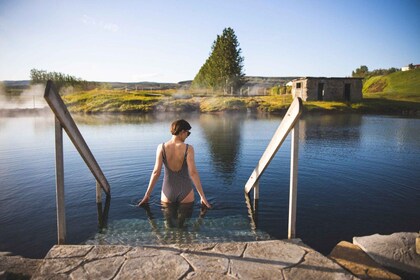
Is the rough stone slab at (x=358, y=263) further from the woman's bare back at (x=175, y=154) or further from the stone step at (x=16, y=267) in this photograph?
the stone step at (x=16, y=267)

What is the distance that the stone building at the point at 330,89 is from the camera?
5031cm

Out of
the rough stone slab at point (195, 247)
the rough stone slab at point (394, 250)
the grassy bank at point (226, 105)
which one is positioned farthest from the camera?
the grassy bank at point (226, 105)

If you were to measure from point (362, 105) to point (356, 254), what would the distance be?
50835 mm

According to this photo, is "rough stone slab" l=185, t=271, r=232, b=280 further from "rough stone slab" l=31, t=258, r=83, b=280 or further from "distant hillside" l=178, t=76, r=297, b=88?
"distant hillside" l=178, t=76, r=297, b=88

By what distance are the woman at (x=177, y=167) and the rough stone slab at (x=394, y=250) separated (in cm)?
337

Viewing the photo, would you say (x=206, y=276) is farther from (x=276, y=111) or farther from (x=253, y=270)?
(x=276, y=111)

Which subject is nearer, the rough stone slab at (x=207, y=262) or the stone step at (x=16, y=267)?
the rough stone slab at (x=207, y=262)

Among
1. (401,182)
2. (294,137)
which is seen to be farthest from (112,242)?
(401,182)

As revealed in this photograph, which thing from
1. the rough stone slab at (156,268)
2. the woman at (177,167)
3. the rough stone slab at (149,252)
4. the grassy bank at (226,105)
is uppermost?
the grassy bank at (226,105)

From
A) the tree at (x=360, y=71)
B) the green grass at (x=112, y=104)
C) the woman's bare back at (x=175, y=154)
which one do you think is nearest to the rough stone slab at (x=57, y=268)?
the woman's bare back at (x=175, y=154)

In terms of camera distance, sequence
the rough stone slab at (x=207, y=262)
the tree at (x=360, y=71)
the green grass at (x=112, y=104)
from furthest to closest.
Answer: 1. the tree at (x=360, y=71)
2. the green grass at (x=112, y=104)
3. the rough stone slab at (x=207, y=262)

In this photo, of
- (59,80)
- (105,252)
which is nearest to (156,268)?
(105,252)

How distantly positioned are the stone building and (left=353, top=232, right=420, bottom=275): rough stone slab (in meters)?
48.1

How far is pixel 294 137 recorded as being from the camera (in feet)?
15.8
